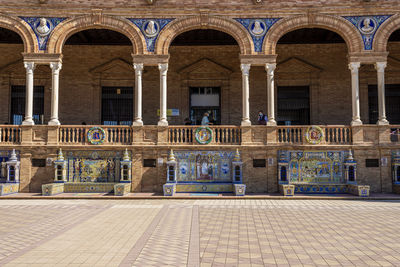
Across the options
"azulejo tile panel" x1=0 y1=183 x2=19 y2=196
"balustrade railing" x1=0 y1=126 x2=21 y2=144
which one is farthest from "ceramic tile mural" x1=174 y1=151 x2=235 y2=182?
"balustrade railing" x1=0 y1=126 x2=21 y2=144

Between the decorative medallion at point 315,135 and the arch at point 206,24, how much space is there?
15.0ft

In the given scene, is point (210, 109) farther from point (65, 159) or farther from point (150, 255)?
point (150, 255)

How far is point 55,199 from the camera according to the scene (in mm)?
13406

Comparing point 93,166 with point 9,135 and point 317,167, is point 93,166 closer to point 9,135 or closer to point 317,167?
point 9,135

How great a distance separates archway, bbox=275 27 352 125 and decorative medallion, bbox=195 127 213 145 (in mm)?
5711

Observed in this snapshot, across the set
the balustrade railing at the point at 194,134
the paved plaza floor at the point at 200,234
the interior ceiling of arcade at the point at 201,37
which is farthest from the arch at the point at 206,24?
the paved plaza floor at the point at 200,234

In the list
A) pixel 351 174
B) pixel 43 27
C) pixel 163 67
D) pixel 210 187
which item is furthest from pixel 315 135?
pixel 43 27

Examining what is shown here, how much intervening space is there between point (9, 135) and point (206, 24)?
10.5 meters

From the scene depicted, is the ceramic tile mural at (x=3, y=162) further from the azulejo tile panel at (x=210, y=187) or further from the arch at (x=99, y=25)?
the azulejo tile panel at (x=210, y=187)

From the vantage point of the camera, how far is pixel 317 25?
15477 millimetres

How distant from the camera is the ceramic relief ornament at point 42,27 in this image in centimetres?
1530

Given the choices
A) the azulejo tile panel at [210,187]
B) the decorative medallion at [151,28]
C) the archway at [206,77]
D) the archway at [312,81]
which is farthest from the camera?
the archway at [206,77]

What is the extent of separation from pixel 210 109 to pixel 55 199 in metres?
9.69

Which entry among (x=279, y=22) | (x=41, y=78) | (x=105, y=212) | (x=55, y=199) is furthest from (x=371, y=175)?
(x=41, y=78)
